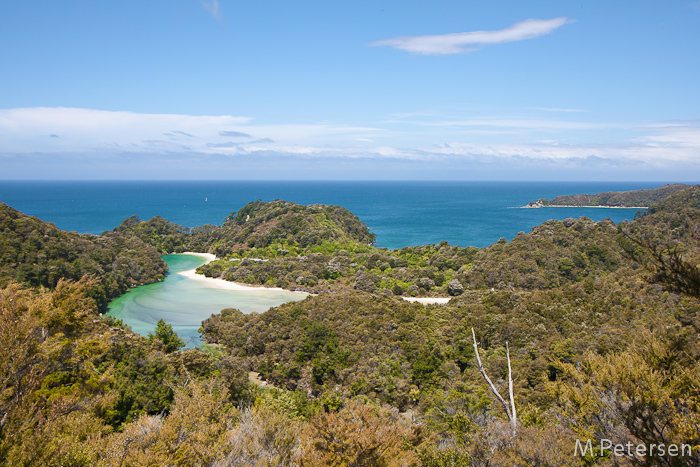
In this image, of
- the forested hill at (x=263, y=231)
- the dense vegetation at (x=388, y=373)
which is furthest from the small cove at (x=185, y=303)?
the forested hill at (x=263, y=231)

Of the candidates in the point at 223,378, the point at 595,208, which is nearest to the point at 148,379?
the point at 223,378

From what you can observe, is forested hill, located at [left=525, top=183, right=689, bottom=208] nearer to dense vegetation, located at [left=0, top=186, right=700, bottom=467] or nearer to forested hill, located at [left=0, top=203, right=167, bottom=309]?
dense vegetation, located at [left=0, top=186, right=700, bottom=467]

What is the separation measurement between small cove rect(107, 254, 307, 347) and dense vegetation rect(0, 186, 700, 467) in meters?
3.36

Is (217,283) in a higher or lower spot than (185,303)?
higher

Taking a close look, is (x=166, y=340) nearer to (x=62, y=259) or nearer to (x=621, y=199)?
(x=62, y=259)

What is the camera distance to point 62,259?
122 feet

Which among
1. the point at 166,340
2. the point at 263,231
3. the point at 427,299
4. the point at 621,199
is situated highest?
the point at 621,199

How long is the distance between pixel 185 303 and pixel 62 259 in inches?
480

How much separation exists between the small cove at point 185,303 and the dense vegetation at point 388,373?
3355 millimetres

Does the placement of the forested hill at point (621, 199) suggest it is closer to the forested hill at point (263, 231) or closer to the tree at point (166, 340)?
the forested hill at point (263, 231)

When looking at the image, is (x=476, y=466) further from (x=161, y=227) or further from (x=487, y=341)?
(x=161, y=227)

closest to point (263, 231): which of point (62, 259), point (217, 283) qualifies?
point (217, 283)

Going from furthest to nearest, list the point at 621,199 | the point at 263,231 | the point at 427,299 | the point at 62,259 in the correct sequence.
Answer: the point at 621,199, the point at 263,231, the point at 62,259, the point at 427,299

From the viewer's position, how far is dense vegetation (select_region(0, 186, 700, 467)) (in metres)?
7.79
